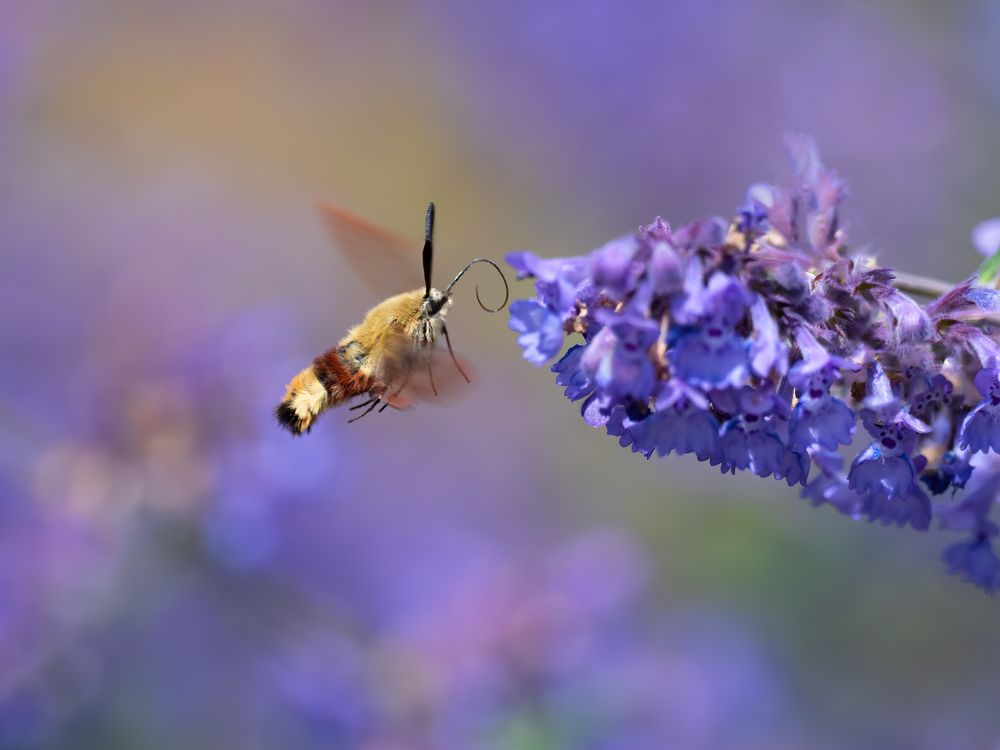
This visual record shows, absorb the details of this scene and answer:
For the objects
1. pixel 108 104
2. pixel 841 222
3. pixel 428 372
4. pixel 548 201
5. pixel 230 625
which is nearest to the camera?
pixel 841 222

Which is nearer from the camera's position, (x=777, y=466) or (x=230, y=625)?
(x=777, y=466)

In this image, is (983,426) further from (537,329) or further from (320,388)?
(320,388)

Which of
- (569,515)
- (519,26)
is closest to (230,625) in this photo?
(569,515)

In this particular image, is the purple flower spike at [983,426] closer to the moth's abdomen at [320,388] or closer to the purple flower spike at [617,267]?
the purple flower spike at [617,267]

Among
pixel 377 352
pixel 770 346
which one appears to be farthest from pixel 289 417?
pixel 770 346

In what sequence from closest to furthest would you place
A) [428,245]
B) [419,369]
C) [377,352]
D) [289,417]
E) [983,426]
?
1. [983,426]
2. [428,245]
3. [419,369]
4. [377,352]
5. [289,417]

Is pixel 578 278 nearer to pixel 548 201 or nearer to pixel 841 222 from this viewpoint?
pixel 841 222
